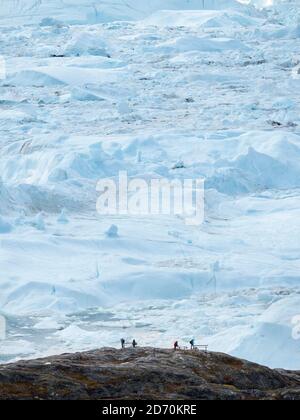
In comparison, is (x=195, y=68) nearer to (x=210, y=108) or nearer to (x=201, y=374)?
(x=210, y=108)

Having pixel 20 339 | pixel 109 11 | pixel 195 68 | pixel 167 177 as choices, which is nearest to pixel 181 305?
pixel 20 339

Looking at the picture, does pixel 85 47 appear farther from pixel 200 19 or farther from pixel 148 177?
pixel 148 177

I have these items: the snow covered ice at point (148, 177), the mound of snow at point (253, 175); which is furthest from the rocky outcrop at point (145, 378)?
the mound of snow at point (253, 175)

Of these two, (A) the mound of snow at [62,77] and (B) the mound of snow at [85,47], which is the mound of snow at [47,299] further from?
(B) the mound of snow at [85,47]

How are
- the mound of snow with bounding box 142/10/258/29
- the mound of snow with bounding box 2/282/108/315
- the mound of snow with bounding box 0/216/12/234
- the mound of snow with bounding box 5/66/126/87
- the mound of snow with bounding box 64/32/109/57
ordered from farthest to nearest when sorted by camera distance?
the mound of snow with bounding box 142/10/258/29
the mound of snow with bounding box 64/32/109/57
the mound of snow with bounding box 5/66/126/87
the mound of snow with bounding box 0/216/12/234
the mound of snow with bounding box 2/282/108/315

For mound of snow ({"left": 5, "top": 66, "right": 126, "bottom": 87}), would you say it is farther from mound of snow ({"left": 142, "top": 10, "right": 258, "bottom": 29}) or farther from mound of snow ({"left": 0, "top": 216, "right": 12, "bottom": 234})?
mound of snow ({"left": 0, "top": 216, "right": 12, "bottom": 234})

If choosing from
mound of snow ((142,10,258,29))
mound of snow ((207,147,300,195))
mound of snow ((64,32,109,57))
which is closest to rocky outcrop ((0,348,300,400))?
mound of snow ((207,147,300,195))
